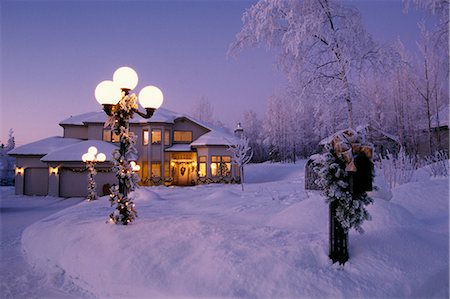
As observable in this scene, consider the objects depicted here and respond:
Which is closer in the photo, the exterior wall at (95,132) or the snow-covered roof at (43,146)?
the snow-covered roof at (43,146)

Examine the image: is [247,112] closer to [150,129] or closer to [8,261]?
[150,129]

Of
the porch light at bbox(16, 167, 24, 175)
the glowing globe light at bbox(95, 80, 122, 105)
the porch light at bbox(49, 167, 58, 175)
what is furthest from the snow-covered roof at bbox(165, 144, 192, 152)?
the glowing globe light at bbox(95, 80, 122, 105)

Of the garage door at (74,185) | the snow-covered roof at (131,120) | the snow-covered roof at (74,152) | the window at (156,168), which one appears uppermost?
the snow-covered roof at (131,120)

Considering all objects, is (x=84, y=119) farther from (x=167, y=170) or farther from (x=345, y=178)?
(x=345, y=178)

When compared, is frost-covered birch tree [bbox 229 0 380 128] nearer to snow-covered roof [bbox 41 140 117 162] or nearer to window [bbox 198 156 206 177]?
snow-covered roof [bbox 41 140 117 162]

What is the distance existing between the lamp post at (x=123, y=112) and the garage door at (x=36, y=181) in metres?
21.1

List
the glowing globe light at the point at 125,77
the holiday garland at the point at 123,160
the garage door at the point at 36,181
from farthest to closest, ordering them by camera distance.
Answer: the garage door at the point at 36,181 → the glowing globe light at the point at 125,77 → the holiday garland at the point at 123,160

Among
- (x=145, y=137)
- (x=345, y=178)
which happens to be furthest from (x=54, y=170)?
(x=345, y=178)

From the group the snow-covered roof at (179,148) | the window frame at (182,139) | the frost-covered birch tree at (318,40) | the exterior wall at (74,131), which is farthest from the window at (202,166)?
the frost-covered birch tree at (318,40)

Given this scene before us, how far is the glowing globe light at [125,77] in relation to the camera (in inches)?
254

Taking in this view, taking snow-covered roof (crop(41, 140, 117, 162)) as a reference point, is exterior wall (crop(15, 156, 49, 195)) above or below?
below

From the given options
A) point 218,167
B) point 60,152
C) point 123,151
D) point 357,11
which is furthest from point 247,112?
point 123,151

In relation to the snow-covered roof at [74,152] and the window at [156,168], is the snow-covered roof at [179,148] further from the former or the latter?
the snow-covered roof at [74,152]

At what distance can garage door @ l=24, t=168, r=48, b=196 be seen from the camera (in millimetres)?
23891
